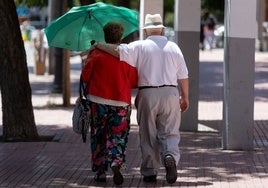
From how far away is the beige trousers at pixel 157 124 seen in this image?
356 inches

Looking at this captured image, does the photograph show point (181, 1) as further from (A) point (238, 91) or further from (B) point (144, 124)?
(B) point (144, 124)

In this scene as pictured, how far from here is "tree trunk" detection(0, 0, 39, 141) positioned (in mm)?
12594

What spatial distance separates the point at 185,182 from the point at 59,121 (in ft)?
23.6

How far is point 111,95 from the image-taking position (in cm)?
900

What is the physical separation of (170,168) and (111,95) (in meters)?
1.00

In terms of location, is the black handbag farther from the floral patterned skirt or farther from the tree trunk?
the tree trunk

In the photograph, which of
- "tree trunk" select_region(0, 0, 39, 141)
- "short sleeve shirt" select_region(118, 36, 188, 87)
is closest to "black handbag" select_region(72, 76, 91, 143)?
"short sleeve shirt" select_region(118, 36, 188, 87)

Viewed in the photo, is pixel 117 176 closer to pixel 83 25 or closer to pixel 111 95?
pixel 111 95

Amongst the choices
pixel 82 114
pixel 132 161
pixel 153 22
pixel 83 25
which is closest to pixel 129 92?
pixel 82 114

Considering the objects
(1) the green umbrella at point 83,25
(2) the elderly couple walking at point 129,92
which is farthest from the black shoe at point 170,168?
(1) the green umbrella at point 83,25

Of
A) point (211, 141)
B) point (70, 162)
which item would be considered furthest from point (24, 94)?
point (211, 141)

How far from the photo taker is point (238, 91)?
12.0m

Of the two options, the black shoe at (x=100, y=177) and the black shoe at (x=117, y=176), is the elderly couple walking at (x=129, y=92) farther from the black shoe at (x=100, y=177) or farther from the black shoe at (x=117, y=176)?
the black shoe at (x=100, y=177)

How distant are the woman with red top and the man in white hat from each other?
0.12 meters
